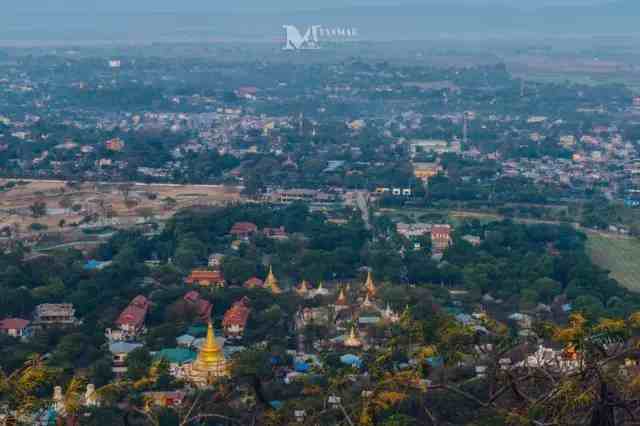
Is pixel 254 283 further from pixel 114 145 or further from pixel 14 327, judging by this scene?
pixel 114 145

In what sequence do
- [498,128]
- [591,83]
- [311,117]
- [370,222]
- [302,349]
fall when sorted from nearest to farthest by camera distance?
[302,349] → [370,222] → [498,128] → [311,117] → [591,83]

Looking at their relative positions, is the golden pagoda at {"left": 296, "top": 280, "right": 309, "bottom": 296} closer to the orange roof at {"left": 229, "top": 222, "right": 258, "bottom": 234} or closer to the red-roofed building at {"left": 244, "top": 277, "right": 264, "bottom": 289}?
the red-roofed building at {"left": 244, "top": 277, "right": 264, "bottom": 289}

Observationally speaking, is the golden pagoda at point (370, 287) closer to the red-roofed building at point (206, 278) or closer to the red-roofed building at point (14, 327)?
the red-roofed building at point (206, 278)

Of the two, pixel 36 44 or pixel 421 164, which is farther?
pixel 36 44

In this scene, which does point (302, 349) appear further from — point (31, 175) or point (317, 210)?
point (31, 175)

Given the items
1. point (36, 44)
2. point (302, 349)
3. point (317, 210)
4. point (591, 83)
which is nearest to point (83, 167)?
point (317, 210)

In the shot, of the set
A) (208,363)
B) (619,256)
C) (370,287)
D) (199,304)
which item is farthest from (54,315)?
(619,256)
